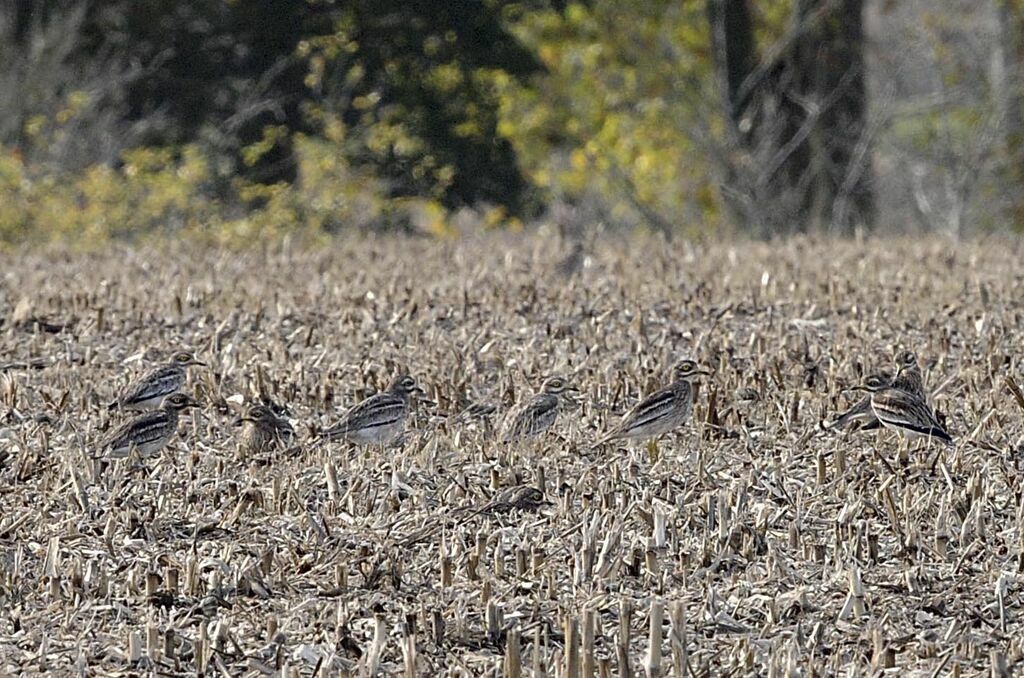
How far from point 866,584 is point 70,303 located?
7.55 metres

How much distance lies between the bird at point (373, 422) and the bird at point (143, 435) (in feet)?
2.50

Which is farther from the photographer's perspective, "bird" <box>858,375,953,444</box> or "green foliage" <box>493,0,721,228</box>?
"green foliage" <box>493,0,721,228</box>

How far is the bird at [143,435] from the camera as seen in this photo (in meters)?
8.50

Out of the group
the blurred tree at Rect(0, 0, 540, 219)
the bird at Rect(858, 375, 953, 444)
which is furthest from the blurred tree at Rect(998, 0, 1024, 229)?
the bird at Rect(858, 375, 953, 444)

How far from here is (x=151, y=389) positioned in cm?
956

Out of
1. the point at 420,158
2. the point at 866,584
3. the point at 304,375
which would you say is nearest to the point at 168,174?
the point at 420,158

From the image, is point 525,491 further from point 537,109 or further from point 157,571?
point 537,109

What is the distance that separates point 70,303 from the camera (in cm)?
1290

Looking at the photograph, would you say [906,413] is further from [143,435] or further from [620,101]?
[620,101]

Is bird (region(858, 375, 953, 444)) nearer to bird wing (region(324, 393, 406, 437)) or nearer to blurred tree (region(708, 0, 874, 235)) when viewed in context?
bird wing (region(324, 393, 406, 437))

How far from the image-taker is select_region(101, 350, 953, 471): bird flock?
8.56 metres

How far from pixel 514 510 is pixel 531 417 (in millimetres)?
1170

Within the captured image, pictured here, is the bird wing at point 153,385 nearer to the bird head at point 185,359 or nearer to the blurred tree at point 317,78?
the bird head at point 185,359

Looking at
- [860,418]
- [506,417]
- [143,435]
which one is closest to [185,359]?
[143,435]
